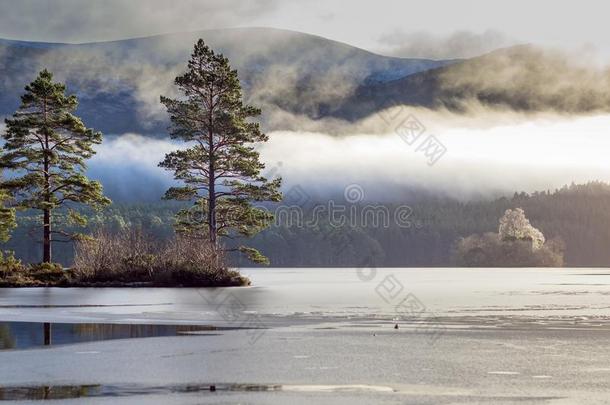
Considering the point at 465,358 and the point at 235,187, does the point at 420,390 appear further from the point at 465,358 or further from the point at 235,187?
the point at 235,187

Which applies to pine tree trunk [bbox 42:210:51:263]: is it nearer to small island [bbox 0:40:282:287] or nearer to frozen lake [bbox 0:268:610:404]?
small island [bbox 0:40:282:287]

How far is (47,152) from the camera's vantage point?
3083 inches

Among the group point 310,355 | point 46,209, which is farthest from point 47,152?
point 310,355

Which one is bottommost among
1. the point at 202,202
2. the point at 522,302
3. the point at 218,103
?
the point at 522,302

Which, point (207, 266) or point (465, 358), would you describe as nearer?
point (465, 358)

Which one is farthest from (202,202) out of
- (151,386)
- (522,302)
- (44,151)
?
(151,386)

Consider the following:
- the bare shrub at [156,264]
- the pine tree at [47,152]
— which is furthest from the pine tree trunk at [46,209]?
the bare shrub at [156,264]

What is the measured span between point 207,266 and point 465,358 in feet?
156

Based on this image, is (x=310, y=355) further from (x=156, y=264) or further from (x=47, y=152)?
(x=47, y=152)

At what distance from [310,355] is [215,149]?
190 ft

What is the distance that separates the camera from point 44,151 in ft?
257

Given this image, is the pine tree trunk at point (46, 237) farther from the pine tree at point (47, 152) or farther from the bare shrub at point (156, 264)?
the bare shrub at point (156, 264)

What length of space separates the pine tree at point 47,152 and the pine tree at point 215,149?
22.5ft

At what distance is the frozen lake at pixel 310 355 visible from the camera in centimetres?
1681
